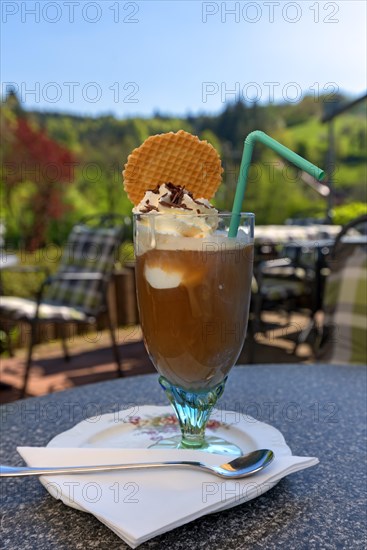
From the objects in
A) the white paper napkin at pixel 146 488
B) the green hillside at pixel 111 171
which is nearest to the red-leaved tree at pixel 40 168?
the green hillside at pixel 111 171

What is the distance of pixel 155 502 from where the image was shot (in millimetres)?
476

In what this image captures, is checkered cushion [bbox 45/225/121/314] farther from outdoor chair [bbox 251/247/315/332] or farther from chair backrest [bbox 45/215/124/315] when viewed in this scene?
outdoor chair [bbox 251/247/315/332]

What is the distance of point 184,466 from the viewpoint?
540mm

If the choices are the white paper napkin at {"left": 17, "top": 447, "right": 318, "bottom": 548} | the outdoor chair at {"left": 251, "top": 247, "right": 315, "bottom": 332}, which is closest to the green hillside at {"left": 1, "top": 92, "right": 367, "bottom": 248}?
the outdoor chair at {"left": 251, "top": 247, "right": 315, "bottom": 332}

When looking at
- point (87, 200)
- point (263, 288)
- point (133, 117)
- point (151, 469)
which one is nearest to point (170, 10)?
point (151, 469)

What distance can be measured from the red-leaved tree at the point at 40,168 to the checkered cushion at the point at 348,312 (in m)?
7.13

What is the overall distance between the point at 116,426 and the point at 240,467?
0.21 metres

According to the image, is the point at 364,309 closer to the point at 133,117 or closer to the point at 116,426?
the point at 116,426

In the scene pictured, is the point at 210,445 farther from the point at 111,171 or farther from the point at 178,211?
the point at 111,171

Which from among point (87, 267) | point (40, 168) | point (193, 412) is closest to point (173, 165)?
point (193, 412)

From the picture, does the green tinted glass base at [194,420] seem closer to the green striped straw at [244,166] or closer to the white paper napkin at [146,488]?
the white paper napkin at [146,488]

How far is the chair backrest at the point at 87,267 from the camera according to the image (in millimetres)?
3092

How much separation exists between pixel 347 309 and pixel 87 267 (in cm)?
205

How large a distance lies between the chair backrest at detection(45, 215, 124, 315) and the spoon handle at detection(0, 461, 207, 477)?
2464 millimetres
